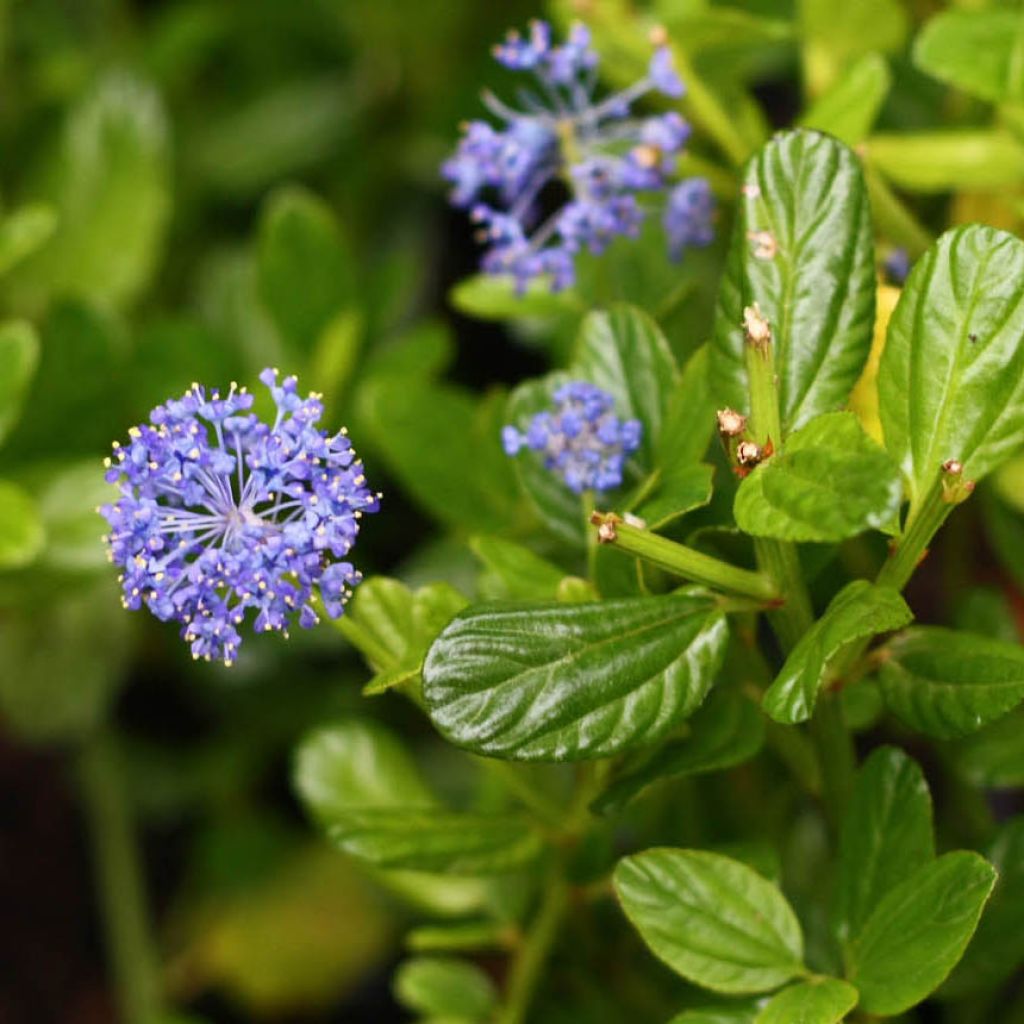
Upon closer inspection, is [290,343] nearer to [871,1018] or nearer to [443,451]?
[443,451]

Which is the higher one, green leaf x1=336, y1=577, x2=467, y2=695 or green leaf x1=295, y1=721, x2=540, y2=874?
green leaf x1=336, y1=577, x2=467, y2=695

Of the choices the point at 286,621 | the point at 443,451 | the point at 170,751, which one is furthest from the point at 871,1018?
the point at 170,751

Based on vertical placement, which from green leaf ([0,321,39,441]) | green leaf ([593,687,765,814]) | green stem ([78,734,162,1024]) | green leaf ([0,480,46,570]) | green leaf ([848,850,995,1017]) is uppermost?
green leaf ([0,321,39,441])

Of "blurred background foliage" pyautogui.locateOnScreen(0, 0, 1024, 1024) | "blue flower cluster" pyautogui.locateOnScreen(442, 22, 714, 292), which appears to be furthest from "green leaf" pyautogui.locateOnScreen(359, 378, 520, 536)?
"blue flower cluster" pyautogui.locateOnScreen(442, 22, 714, 292)

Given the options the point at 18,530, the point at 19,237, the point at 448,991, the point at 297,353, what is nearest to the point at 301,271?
the point at 297,353

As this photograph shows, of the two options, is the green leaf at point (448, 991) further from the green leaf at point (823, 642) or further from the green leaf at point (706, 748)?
the green leaf at point (823, 642)

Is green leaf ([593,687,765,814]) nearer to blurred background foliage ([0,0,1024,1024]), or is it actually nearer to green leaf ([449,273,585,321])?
blurred background foliage ([0,0,1024,1024])
